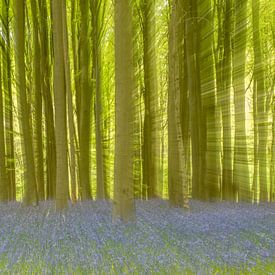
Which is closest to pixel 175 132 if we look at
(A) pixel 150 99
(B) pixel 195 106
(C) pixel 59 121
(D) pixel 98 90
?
(B) pixel 195 106

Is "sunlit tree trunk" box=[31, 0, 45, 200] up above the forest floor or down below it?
above

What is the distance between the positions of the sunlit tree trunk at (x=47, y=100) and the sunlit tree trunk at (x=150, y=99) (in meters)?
2.33

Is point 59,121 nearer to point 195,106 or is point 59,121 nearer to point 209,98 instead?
point 195,106

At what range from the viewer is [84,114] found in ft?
26.7

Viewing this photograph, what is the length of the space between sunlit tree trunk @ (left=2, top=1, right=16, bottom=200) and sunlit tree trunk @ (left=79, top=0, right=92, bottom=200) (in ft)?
5.92

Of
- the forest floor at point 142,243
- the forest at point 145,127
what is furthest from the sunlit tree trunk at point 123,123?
the forest floor at point 142,243

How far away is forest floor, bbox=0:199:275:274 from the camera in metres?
3.13

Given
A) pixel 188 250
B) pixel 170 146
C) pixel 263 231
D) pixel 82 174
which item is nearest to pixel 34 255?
pixel 188 250

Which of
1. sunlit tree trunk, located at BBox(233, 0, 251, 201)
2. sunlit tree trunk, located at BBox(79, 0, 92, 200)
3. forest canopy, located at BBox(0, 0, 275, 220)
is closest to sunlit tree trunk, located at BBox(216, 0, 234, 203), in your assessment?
forest canopy, located at BBox(0, 0, 275, 220)

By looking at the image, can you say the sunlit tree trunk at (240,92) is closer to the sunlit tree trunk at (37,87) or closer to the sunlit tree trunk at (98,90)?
the sunlit tree trunk at (98,90)

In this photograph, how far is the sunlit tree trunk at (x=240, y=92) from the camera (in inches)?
303

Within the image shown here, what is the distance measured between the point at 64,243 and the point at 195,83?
4.72m

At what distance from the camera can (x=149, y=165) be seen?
8.62 meters

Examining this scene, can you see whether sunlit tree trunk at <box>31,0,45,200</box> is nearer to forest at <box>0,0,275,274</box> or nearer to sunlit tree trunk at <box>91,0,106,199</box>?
forest at <box>0,0,275,274</box>
